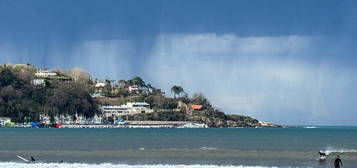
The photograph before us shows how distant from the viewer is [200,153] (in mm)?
79000

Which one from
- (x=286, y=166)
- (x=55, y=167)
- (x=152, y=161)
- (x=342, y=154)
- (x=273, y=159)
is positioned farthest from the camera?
(x=342, y=154)

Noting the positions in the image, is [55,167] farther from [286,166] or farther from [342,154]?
[342,154]

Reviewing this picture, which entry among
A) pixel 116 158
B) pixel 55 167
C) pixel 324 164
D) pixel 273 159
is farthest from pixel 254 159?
pixel 55 167

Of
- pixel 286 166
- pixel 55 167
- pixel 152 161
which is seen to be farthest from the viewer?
pixel 152 161

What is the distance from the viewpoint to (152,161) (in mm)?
66188

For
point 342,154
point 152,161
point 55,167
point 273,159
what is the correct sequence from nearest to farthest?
point 55,167
point 152,161
point 273,159
point 342,154

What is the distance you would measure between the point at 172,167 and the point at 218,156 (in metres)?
21.7

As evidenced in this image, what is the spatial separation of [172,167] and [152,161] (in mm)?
13121

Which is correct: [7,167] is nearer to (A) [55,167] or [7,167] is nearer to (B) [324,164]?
(A) [55,167]

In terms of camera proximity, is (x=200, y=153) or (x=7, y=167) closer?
(x=7, y=167)

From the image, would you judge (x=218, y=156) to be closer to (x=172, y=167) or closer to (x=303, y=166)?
(x=303, y=166)

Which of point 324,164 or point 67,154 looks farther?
point 67,154

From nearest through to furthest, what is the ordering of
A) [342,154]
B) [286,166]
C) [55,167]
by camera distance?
1. [55,167]
2. [286,166]
3. [342,154]

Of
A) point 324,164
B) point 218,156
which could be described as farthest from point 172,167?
point 218,156
